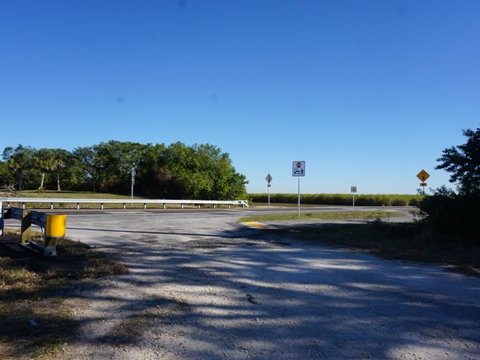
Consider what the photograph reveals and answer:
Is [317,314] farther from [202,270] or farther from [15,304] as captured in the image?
[15,304]

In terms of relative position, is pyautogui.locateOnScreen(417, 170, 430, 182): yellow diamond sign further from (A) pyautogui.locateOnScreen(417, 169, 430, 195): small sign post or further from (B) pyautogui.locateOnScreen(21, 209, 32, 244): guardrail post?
(B) pyautogui.locateOnScreen(21, 209, 32, 244): guardrail post

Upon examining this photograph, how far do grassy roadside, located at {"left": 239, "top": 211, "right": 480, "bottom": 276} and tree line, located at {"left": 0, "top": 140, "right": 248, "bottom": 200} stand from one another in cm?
2174

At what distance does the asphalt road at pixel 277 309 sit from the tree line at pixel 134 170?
26339 millimetres

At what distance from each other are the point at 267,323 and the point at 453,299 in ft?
9.91

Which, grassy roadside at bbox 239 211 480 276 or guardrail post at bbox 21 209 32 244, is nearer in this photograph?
grassy roadside at bbox 239 211 480 276

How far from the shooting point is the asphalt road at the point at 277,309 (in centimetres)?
383

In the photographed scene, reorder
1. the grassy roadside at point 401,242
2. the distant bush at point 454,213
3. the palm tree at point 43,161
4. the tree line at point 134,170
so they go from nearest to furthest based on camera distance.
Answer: the grassy roadside at point 401,242
the distant bush at point 454,213
the tree line at point 134,170
the palm tree at point 43,161

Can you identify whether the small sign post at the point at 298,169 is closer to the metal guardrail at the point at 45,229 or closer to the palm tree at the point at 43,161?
the metal guardrail at the point at 45,229

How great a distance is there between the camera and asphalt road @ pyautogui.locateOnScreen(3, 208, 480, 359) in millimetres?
3830

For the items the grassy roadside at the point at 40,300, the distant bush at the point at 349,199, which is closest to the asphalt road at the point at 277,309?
the grassy roadside at the point at 40,300

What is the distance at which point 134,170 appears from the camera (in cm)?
4834

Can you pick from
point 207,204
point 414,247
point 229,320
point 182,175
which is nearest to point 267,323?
point 229,320

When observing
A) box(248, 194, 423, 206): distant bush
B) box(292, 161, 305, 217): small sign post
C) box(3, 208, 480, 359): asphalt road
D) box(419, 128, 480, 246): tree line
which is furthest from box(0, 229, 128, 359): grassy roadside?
box(248, 194, 423, 206): distant bush

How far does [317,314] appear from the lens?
16.2 ft
